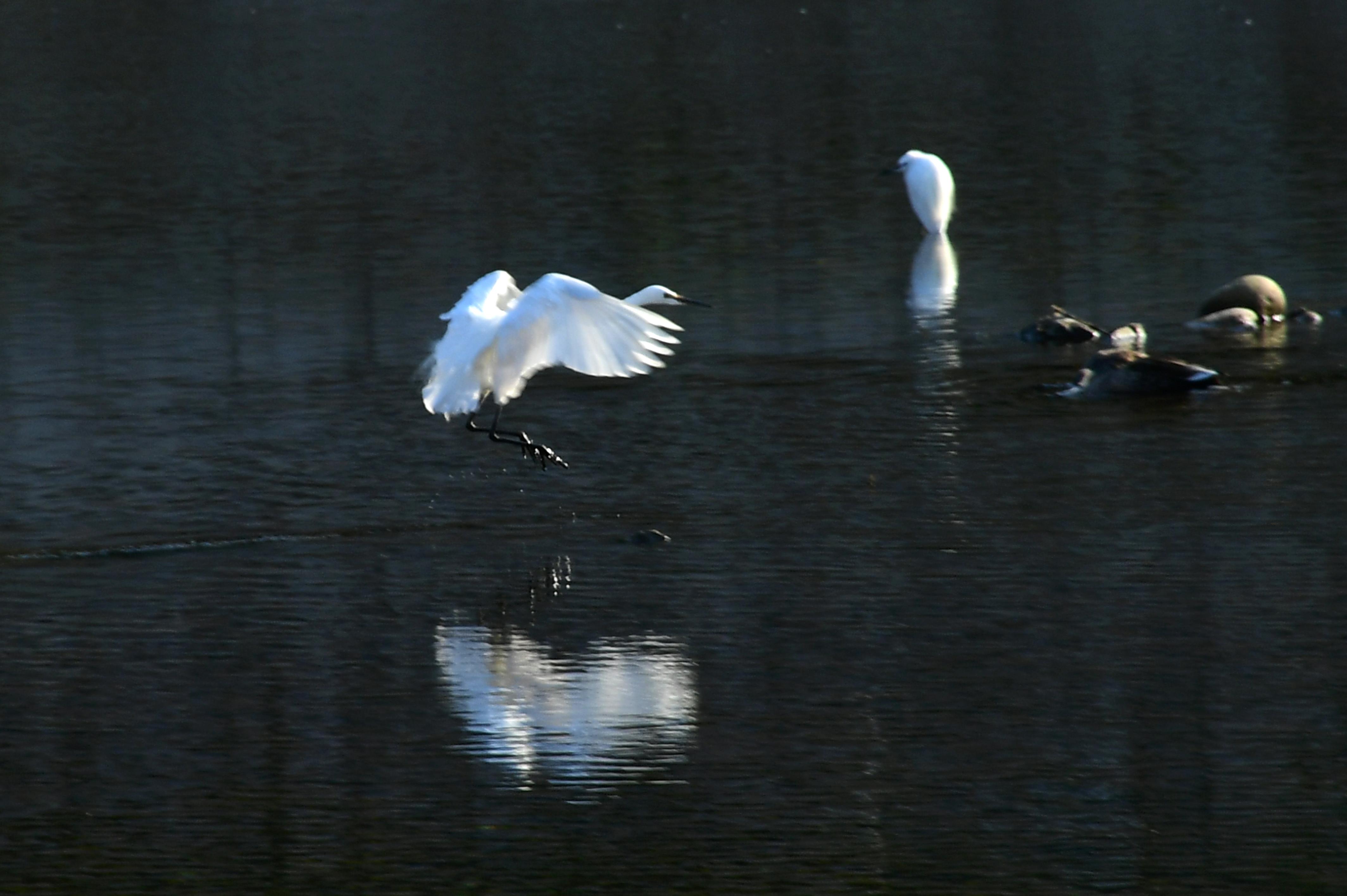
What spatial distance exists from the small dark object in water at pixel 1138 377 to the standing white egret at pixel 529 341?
238 centimetres

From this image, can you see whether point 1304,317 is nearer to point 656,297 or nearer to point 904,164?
point 656,297

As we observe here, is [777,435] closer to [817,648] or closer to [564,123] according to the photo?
[817,648]

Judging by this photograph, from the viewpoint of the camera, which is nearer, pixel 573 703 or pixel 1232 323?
pixel 573 703

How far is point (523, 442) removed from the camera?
10.3 metres

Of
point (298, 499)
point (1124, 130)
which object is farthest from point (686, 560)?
point (1124, 130)

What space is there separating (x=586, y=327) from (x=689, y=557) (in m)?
1.12

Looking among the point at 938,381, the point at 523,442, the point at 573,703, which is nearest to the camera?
the point at 573,703

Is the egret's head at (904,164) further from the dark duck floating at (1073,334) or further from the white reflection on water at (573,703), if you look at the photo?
the white reflection on water at (573,703)

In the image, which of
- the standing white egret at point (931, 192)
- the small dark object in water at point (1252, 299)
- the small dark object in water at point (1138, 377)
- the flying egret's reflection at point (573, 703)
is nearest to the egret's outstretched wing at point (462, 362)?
the flying egret's reflection at point (573, 703)

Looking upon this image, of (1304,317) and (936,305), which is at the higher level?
(936,305)

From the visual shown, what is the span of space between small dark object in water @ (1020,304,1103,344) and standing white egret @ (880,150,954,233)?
4826mm

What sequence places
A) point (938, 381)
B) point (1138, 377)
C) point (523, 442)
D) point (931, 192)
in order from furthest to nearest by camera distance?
Answer: point (931, 192)
point (938, 381)
point (1138, 377)
point (523, 442)

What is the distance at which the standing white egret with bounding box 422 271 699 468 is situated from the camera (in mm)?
9266

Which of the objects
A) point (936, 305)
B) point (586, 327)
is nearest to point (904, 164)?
point (936, 305)
